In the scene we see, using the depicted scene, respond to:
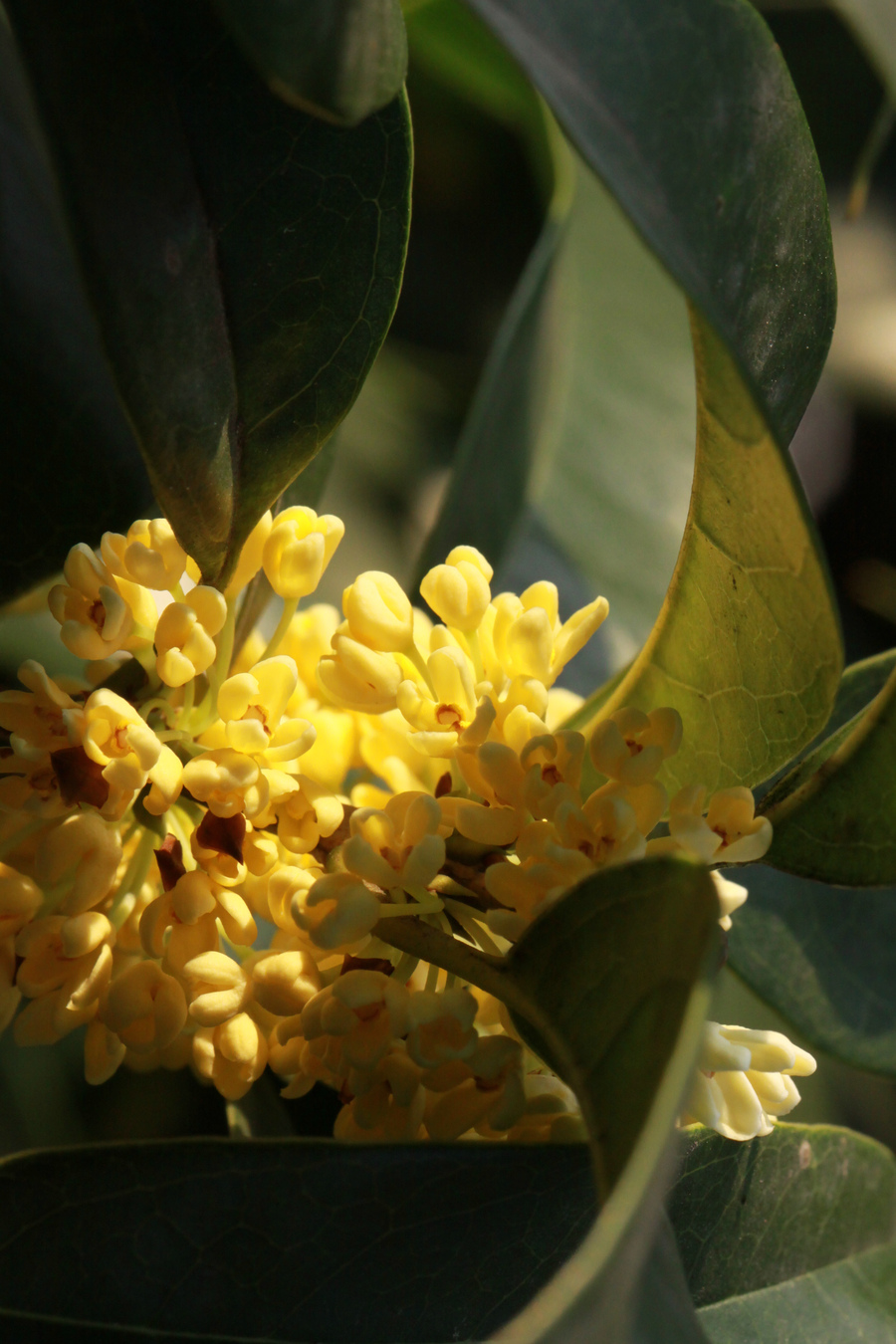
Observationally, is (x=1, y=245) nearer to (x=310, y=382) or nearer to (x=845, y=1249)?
(x=310, y=382)

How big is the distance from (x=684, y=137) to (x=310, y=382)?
1.03 ft

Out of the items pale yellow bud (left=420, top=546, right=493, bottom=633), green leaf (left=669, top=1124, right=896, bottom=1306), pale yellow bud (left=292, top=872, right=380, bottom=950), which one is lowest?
green leaf (left=669, top=1124, right=896, bottom=1306)

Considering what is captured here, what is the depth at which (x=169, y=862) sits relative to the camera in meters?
0.87

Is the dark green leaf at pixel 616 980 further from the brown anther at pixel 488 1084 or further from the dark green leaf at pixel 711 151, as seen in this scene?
the dark green leaf at pixel 711 151

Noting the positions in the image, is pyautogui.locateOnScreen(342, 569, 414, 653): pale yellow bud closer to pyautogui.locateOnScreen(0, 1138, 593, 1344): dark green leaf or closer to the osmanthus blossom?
the osmanthus blossom

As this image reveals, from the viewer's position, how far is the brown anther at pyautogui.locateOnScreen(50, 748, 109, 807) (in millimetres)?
825

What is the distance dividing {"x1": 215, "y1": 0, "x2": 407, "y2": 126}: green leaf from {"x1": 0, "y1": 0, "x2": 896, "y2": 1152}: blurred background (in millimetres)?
542

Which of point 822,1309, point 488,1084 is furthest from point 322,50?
point 822,1309

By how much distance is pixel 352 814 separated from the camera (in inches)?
34.4

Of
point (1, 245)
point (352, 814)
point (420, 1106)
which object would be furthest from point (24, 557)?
point (420, 1106)

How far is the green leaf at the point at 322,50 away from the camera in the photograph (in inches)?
21.7

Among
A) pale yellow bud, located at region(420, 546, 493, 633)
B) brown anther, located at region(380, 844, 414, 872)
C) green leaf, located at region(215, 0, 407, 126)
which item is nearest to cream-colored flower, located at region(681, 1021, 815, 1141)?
brown anther, located at region(380, 844, 414, 872)

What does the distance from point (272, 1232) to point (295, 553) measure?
1.52 ft

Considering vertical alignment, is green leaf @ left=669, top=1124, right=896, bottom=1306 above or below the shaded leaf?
below
